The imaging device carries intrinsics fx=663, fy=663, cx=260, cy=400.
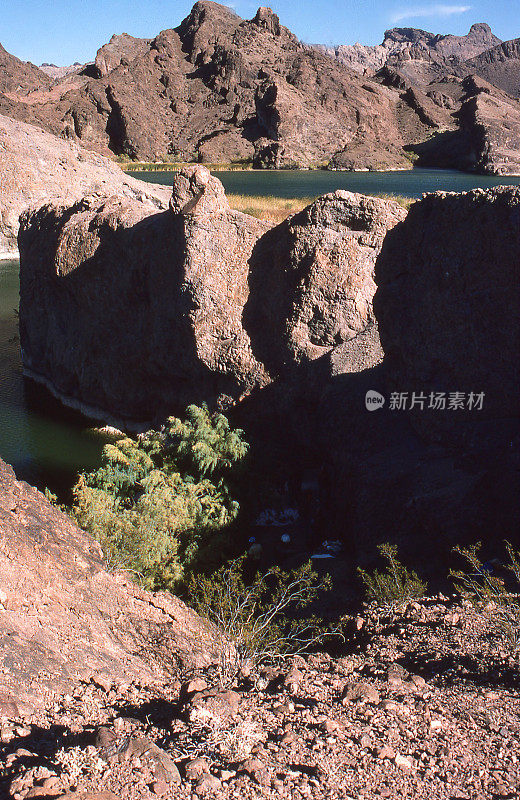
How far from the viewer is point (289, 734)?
122 inches

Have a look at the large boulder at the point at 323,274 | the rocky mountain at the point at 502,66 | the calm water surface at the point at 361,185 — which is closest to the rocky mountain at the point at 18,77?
the calm water surface at the point at 361,185

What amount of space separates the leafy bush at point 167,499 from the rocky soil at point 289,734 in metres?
2.37

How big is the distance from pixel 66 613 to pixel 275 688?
1243mm

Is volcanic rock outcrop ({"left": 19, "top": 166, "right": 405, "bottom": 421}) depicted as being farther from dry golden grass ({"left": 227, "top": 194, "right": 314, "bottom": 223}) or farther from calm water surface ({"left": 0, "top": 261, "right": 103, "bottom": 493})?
dry golden grass ({"left": 227, "top": 194, "right": 314, "bottom": 223})

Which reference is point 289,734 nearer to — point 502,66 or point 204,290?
point 204,290

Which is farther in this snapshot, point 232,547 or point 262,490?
point 262,490

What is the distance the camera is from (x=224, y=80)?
8425cm

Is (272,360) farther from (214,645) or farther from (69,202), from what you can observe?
(69,202)

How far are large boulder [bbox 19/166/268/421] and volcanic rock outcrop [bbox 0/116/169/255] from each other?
49.0ft

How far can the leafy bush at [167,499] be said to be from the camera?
6598 mm

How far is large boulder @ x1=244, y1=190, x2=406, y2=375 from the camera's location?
9.18m

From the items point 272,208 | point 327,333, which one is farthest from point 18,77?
point 327,333

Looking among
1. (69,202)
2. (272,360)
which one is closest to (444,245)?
(272,360)

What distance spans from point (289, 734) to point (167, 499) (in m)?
4.46
